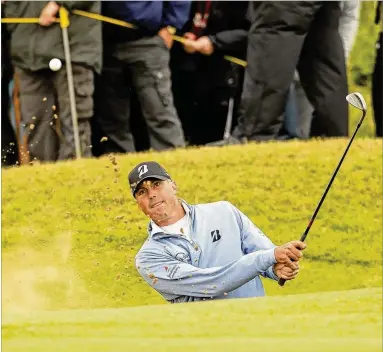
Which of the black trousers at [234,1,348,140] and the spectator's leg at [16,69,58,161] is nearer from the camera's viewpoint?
the spectator's leg at [16,69,58,161]

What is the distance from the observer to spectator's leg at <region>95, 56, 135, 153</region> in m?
9.82

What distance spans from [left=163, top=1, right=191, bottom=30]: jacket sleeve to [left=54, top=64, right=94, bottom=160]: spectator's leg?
69 centimetres

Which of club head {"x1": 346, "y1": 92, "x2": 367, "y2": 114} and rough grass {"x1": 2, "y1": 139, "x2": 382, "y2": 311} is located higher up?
club head {"x1": 346, "y1": 92, "x2": 367, "y2": 114}

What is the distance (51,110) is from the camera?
946 centimetres

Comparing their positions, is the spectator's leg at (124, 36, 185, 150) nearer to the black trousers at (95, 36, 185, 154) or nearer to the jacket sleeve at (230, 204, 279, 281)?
the black trousers at (95, 36, 185, 154)

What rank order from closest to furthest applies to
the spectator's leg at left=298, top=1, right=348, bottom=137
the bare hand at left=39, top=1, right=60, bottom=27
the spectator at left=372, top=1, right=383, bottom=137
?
the bare hand at left=39, top=1, right=60, bottom=27 → the spectator's leg at left=298, top=1, right=348, bottom=137 → the spectator at left=372, top=1, right=383, bottom=137

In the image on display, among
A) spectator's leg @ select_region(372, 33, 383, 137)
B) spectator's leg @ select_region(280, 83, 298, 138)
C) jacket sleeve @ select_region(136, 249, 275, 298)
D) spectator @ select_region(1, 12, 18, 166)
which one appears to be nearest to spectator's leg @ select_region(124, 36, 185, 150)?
spectator @ select_region(1, 12, 18, 166)

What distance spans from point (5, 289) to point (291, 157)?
2.48 meters

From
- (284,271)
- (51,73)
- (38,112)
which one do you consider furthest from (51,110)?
(284,271)

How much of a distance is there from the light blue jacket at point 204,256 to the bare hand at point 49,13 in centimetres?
374

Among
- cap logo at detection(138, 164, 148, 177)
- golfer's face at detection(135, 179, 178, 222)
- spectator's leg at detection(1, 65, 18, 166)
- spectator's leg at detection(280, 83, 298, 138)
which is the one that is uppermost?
cap logo at detection(138, 164, 148, 177)

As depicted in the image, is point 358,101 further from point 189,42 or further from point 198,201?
point 189,42

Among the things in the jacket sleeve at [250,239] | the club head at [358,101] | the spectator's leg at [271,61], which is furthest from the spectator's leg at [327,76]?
the jacket sleeve at [250,239]

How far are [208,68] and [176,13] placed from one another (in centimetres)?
82
